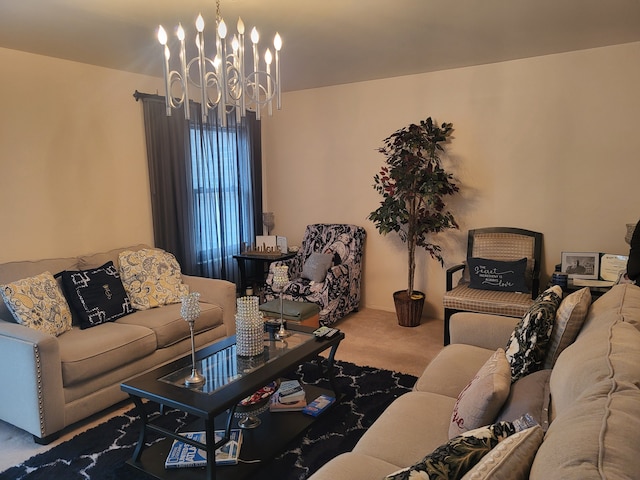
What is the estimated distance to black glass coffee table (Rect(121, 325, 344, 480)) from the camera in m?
2.04

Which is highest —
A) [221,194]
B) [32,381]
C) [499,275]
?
[221,194]

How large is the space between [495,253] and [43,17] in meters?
3.87

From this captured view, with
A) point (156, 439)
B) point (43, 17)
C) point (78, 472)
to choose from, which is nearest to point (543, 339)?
point (156, 439)

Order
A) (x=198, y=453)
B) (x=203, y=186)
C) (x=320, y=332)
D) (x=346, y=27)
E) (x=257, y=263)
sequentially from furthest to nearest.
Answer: (x=257, y=263) → (x=203, y=186) → (x=346, y=27) → (x=320, y=332) → (x=198, y=453)

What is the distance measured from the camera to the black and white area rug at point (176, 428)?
7.37ft

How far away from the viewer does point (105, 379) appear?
2.85 meters

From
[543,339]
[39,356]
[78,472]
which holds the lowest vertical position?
[78,472]

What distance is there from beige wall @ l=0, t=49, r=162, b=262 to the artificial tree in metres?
2.36

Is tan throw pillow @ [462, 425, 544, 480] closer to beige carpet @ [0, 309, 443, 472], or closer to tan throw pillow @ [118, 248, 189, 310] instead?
beige carpet @ [0, 309, 443, 472]

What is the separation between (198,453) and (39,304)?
155 cm

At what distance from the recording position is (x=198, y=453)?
2211mm

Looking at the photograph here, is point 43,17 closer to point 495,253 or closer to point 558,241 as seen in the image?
point 495,253

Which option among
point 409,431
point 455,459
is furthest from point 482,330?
point 455,459

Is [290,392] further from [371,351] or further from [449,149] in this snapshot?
[449,149]
